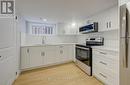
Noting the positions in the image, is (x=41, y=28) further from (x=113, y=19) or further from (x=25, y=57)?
(x=113, y=19)

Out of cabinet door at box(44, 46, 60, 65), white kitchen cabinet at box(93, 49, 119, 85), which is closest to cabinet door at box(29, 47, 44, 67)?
cabinet door at box(44, 46, 60, 65)

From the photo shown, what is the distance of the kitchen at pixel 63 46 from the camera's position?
2.23 m

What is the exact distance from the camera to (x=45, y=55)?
14.2ft

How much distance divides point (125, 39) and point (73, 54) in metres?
3.59

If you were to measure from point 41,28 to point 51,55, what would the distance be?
5.66 ft

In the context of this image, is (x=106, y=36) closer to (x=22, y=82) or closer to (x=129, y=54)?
(x=129, y=54)

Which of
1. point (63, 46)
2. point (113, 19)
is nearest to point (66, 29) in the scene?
point (63, 46)

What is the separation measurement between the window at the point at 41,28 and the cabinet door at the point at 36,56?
4.59ft

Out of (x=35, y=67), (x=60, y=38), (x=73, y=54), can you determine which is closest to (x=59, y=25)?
(x=60, y=38)

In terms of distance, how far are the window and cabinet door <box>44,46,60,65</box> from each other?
1374 millimetres

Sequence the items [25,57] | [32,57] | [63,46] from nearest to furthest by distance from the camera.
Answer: [25,57]
[32,57]
[63,46]

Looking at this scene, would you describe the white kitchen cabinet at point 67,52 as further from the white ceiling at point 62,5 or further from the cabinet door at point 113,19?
the cabinet door at point 113,19

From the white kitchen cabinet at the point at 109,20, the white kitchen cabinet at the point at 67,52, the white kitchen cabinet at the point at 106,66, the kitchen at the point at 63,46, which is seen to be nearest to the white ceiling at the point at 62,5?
the kitchen at the point at 63,46

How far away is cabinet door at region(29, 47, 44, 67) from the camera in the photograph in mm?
3935
